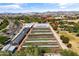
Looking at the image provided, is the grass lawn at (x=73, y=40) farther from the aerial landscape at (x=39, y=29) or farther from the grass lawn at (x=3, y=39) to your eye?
the grass lawn at (x=3, y=39)

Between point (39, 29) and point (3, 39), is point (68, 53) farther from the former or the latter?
point (3, 39)

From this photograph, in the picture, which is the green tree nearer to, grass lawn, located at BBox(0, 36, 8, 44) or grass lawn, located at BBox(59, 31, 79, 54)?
grass lawn, located at BBox(59, 31, 79, 54)

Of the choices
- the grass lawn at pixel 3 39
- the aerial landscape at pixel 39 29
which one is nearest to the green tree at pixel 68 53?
the aerial landscape at pixel 39 29

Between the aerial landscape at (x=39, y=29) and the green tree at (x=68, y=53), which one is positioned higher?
the aerial landscape at (x=39, y=29)

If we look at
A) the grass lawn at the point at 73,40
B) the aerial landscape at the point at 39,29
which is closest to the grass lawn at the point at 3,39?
the aerial landscape at the point at 39,29

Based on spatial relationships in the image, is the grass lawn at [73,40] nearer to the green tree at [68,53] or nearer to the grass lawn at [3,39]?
the green tree at [68,53]

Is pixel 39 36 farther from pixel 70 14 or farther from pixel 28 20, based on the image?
pixel 70 14

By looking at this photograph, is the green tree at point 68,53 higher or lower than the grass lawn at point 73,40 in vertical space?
lower

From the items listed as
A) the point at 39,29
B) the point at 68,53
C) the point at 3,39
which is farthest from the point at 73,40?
the point at 3,39

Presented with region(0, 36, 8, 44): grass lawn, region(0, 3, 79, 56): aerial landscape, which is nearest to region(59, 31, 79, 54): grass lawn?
region(0, 3, 79, 56): aerial landscape
